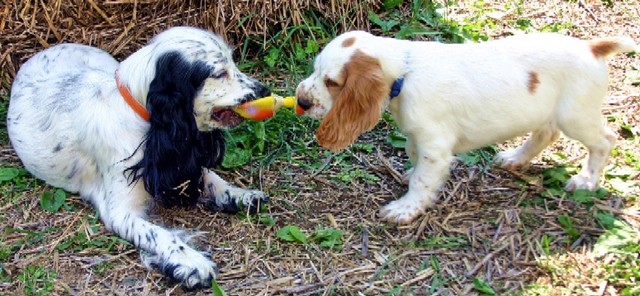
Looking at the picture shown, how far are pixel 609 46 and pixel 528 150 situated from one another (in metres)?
0.88

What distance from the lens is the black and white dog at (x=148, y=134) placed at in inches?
154

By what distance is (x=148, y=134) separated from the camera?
4.04 m

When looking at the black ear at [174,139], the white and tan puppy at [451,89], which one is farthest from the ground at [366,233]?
the white and tan puppy at [451,89]

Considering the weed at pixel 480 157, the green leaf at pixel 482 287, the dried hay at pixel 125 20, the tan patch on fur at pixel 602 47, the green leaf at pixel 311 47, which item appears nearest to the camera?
the green leaf at pixel 482 287

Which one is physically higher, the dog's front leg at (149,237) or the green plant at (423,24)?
the green plant at (423,24)

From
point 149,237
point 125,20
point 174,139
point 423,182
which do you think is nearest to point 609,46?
point 423,182

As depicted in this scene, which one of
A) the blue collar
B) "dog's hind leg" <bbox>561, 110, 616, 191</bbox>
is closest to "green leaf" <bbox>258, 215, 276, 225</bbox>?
the blue collar

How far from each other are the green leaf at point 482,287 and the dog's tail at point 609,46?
1.47 meters

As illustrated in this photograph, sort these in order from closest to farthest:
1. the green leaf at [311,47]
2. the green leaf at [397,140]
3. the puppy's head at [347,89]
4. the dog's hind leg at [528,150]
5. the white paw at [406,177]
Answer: the puppy's head at [347,89] → the dog's hind leg at [528,150] → the white paw at [406,177] → the green leaf at [397,140] → the green leaf at [311,47]

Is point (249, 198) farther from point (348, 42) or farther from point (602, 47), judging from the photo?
point (602, 47)

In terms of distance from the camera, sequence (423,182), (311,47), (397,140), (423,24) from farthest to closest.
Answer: (423,24)
(311,47)
(397,140)
(423,182)

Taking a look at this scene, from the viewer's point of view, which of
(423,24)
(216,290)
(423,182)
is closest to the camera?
(216,290)

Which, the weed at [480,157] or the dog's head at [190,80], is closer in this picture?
the dog's head at [190,80]

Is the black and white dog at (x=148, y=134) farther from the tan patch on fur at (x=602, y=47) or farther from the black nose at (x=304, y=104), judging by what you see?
the tan patch on fur at (x=602, y=47)
